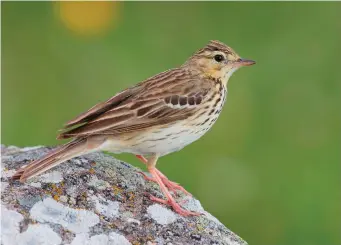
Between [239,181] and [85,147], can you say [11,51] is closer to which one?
[239,181]

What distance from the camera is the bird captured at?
6.34 metres

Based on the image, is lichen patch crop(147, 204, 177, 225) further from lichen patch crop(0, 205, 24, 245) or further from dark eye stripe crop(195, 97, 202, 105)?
dark eye stripe crop(195, 97, 202, 105)

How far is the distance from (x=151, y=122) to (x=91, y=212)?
1189 mm

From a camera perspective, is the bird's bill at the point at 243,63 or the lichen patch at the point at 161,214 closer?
the lichen patch at the point at 161,214

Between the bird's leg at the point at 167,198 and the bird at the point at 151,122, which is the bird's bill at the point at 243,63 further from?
the bird's leg at the point at 167,198

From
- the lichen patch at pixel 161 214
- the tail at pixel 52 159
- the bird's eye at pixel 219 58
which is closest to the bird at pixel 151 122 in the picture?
the tail at pixel 52 159

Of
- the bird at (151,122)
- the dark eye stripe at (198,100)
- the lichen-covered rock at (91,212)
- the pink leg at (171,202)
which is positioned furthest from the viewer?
the dark eye stripe at (198,100)

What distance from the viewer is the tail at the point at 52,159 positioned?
5859 mm

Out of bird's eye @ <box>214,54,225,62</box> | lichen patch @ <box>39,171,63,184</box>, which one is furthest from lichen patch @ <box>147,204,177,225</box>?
bird's eye @ <box>214,54,225,62</box>

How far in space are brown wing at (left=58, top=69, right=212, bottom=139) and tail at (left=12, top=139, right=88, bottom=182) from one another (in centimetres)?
11

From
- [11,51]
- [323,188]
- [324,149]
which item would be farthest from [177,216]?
[11,51]

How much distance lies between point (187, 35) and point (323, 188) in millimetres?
3446

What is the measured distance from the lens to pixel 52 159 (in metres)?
6.04

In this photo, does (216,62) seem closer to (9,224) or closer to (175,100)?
(175,100)
